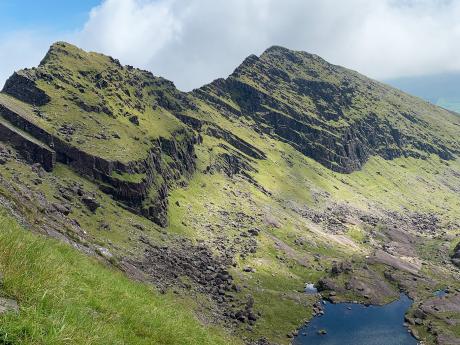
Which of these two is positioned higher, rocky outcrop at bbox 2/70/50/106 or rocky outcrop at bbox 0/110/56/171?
rocky outcrop at bbox 2/70/50/106

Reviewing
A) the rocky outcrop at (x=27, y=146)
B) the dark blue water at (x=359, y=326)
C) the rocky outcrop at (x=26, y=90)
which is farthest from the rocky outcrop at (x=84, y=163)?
the dark blue water at (x=359, y=326)

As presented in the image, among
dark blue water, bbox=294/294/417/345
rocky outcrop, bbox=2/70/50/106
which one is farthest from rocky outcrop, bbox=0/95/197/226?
dark blue water, bbox=294/294/417/345

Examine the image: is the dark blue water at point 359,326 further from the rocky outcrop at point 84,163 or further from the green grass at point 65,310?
the green grass at point 65,310

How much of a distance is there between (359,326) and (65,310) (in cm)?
16815

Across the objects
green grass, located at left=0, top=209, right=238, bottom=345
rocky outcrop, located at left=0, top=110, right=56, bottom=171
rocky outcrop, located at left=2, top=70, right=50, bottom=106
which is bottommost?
green grass, located at left=0, top=209, right=238, bottom=345

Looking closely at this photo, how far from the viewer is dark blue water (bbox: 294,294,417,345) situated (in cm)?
14575

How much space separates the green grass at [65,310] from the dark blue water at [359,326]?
5353 inches

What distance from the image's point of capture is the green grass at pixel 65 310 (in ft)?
25.8

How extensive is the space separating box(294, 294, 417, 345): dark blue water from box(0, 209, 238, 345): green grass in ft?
446

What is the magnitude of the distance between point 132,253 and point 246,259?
67346mm

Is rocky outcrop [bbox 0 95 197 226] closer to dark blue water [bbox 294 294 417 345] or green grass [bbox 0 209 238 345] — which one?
dark blue water [bbox 294 294 417 345]

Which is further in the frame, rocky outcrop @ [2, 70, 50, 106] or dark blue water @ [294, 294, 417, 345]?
rocky outcrop @ [2, 70, 50, 106]

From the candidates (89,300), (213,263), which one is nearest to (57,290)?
(89,300)

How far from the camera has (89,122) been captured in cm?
19512
